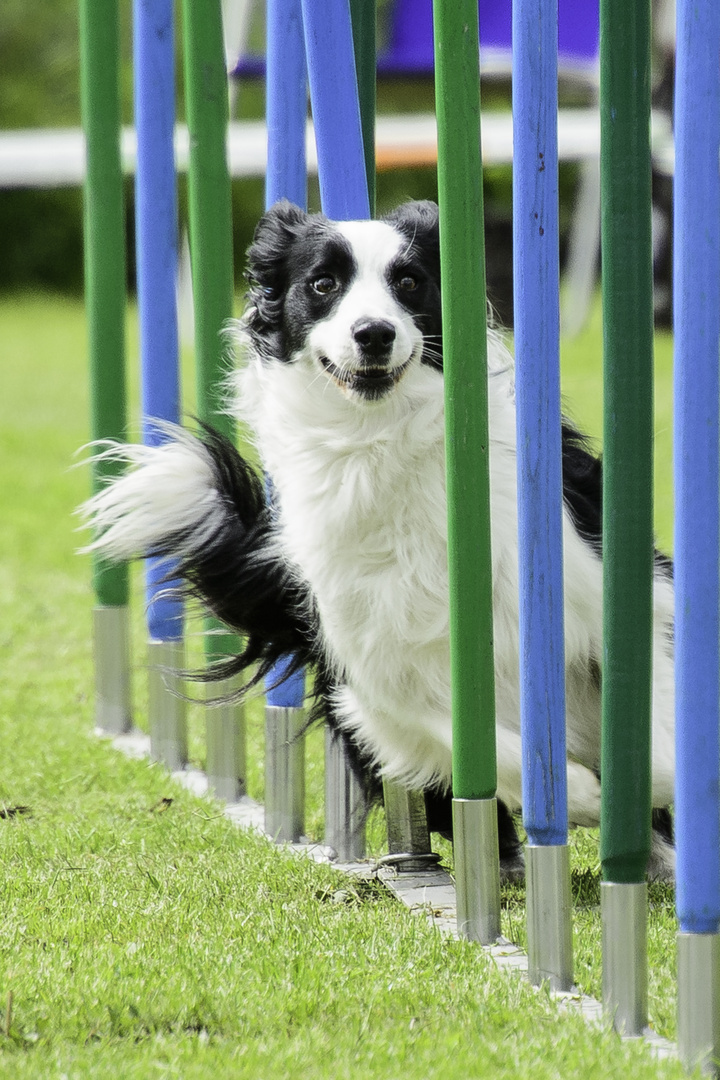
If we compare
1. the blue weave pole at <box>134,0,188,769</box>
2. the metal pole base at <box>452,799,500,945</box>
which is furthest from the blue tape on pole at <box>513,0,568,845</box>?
the blue weave pole at <box>134,0,188,769</box>

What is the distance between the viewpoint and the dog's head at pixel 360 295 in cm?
291

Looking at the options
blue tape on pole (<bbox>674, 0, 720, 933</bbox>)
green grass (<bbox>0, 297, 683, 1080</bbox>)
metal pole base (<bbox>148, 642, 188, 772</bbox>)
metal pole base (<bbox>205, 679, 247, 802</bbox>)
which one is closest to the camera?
blue tape on pole (<bbox>674, 0, 720, 933</bbox>)

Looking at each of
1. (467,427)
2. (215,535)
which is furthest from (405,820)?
(467,427)

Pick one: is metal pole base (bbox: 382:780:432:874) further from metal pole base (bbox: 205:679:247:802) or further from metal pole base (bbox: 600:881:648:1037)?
metal pole base (bbox: 600:881:648:1037)

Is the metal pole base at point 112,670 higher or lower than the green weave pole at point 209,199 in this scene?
lower

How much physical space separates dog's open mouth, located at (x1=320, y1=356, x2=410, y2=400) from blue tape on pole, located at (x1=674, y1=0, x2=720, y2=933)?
40.6 inches

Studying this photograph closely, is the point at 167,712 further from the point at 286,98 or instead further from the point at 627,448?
the point at 627,448

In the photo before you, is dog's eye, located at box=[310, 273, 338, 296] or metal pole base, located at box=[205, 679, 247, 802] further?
metal pole base, located at box=[205, 679, 247, 802]

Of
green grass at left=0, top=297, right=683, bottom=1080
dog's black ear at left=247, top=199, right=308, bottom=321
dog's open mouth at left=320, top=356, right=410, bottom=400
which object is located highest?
dog's black ear at left=247, top=199, right=308, bottom=321

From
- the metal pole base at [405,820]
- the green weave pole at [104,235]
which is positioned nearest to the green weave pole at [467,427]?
the metal pole base at [405,820]

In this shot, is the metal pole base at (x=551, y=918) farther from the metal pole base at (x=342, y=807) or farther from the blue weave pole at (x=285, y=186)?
the blue weave pole at (x=285, y=186)

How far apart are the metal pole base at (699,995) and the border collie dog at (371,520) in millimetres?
851

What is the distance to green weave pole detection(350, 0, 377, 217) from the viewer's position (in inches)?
124

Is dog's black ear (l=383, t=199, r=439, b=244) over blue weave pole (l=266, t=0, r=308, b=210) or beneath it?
beneath
